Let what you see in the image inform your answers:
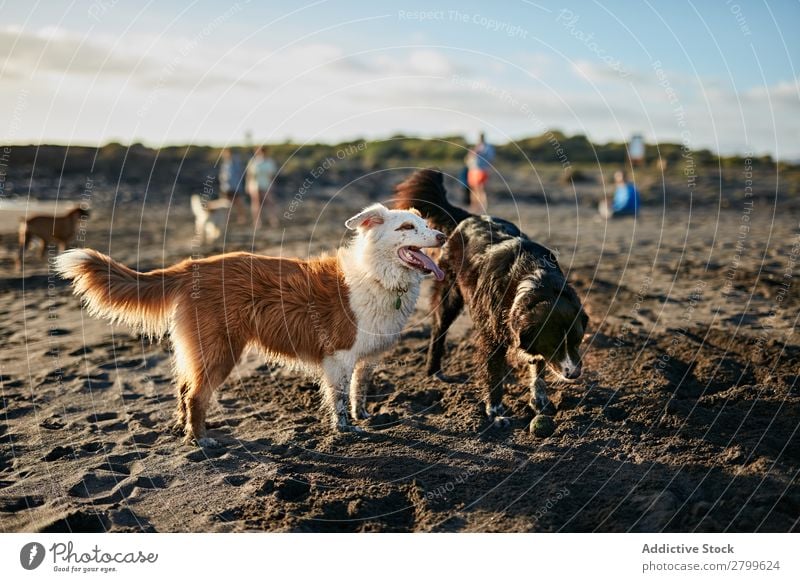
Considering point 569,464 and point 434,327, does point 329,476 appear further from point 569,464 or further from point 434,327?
point 434,327

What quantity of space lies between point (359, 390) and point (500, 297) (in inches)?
74.2

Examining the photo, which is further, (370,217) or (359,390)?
(359,390)

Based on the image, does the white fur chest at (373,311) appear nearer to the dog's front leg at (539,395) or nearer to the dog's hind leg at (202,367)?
the dog's hind leg at (202,367)

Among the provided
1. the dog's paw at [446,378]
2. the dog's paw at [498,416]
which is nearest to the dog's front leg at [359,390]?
the dog's paw at [446,378]

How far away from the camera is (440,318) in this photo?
351 inches

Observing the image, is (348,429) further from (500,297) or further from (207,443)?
(500,297)

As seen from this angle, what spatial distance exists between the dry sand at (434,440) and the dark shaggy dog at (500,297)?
1.79 feet

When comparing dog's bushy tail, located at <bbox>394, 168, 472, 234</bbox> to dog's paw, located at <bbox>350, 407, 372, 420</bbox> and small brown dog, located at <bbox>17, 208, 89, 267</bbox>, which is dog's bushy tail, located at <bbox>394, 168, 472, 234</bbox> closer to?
dog's paw, located at <bbox>350, 407, 372, 420</bbox>

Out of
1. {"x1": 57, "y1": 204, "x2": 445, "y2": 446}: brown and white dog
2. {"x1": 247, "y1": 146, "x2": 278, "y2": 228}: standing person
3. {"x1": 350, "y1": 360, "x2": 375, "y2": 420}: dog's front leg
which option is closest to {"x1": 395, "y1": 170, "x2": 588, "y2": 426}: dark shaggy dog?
{"x1": 57, "y1": 204, "x2": 445, "y2": 446}: brown and white dog

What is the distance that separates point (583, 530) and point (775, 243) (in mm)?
13549

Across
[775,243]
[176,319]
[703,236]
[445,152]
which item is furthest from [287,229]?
[445,152]

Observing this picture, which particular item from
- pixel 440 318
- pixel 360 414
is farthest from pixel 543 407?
pixel 360 414

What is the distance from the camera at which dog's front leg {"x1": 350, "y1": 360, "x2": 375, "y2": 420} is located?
25.7ft

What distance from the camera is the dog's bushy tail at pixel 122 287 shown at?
22.5ft
